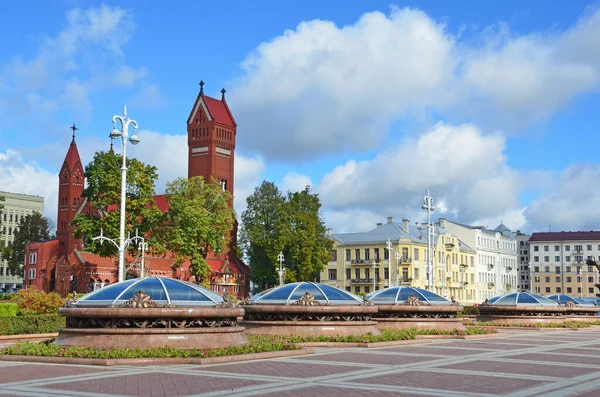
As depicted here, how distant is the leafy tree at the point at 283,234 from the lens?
2803 inches

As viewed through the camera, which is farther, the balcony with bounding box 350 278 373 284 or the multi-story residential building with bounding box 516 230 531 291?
the multi-story residential building with bounding box 516 230 531 291

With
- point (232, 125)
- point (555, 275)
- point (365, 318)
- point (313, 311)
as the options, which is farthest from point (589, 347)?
point (555, 275)

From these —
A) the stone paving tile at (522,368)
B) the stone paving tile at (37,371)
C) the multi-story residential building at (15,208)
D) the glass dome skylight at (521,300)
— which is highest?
the multi-story residential building at (15,208)

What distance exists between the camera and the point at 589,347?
21.2 meters

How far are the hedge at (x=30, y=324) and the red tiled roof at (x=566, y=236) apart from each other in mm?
121200

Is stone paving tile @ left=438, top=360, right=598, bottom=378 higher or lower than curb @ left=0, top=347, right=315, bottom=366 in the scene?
lower

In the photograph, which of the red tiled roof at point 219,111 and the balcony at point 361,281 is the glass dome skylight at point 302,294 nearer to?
the balcony at point 361,281

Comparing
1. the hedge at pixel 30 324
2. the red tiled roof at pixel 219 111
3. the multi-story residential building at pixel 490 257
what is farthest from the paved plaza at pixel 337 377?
the multi-story residential building at pixel 490 257

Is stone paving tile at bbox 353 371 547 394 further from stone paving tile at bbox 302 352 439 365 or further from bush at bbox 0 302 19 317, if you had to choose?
bush at bbox 0 302 19 317

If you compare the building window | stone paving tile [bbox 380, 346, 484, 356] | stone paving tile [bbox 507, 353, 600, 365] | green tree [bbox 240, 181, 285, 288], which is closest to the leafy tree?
green tree [bbox 240, 181, 285, 288]

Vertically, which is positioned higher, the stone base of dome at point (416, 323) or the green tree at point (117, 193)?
the green tree at point (117, 193)

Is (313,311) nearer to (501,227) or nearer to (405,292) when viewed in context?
(405,292)

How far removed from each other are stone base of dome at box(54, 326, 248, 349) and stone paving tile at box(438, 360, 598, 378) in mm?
5446

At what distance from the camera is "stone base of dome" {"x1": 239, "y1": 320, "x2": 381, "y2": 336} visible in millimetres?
20875
